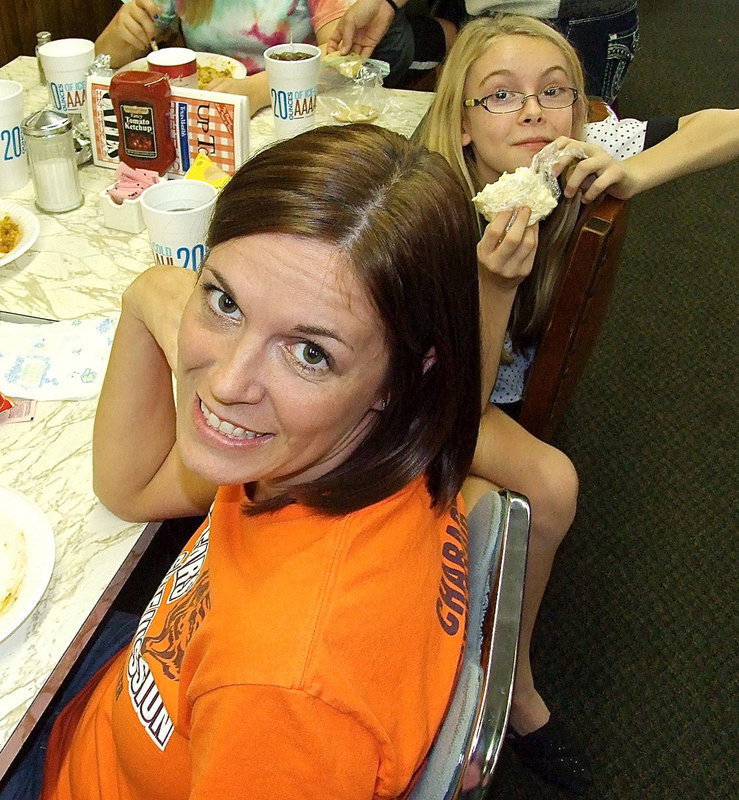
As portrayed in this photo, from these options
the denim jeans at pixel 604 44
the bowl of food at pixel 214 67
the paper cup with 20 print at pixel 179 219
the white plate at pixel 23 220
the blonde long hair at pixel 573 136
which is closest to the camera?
the paper cup with 20 print at pixel 179 219

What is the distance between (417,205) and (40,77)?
5.40 feet

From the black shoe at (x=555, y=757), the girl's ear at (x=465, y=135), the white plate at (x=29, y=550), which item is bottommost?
the black shoe at (x=555, y=757)

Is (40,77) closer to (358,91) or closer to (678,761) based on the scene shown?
(358,91)

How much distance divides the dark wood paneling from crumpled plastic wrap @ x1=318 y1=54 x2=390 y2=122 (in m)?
1.61

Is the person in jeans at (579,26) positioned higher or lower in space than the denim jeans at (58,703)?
higher

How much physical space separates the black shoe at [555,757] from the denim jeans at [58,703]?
88 centimetres

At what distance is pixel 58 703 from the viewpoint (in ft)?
3.51

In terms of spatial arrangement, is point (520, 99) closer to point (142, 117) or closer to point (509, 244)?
point (509, 244)

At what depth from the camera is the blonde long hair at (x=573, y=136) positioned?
5.23 feet

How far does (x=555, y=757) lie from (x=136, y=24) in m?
2.04

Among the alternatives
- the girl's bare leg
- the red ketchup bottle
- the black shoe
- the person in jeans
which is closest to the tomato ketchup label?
the red ketchup bottle

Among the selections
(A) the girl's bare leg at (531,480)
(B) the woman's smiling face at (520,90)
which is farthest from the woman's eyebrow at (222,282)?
(B) the woman's smiling face at (520,90)

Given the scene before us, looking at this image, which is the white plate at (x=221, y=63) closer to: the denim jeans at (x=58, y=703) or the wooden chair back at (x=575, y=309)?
the wooden chair back at (x=575, y=309)

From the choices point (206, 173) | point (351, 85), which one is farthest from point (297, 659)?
point (351, 85)
